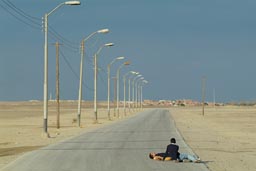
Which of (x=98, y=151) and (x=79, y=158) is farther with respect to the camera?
(x=98, y=151)

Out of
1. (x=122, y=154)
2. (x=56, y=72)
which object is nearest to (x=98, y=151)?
(x=122, y=154)

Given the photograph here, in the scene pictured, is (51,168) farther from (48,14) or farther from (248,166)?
(48,14)

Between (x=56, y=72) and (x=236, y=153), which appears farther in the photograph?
(x=56, y=72)

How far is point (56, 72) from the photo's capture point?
180 feet

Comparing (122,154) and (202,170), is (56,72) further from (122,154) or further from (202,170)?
(202,170)

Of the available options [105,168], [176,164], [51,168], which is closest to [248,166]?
[176,164]

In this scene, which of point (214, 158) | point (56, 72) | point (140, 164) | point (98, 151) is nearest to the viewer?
point (140, 164)

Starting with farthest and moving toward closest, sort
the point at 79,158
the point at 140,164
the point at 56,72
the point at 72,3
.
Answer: the point at 56,72
the point at 72,3
the point at 79,158
the point at 140,164

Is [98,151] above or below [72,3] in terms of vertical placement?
below

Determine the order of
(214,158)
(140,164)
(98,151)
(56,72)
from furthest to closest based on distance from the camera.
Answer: (56,72)
(98,151)
(214,158)
(140,164)

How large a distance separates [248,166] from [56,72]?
116 feet

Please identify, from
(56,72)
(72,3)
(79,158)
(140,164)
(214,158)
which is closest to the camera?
(140,164)

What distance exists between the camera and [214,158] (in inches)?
940

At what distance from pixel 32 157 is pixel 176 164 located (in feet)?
17.7
